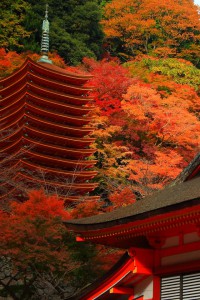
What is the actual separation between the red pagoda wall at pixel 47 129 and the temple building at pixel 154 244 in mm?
16123

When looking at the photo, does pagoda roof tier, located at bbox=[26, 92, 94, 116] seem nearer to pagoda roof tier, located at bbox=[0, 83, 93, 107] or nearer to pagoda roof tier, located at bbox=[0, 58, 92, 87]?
pagoda roof tier, located at bbox=[0, 83, 93, 107]

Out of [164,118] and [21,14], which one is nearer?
[164,118]

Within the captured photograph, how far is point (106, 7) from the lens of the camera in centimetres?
4816

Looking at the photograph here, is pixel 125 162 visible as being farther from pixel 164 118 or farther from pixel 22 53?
pixel 22 53

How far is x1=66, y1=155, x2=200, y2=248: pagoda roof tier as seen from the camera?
22.3 feet

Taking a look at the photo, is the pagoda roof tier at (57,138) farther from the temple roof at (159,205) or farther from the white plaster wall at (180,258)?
the white plaster wall at (180,258)

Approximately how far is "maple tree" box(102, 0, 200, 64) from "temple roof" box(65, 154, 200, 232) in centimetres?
3654

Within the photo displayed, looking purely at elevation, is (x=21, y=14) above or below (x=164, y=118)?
above

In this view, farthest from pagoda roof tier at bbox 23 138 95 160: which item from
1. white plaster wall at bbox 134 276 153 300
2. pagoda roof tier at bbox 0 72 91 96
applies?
white plaster wall at bbox 134 276 153 300

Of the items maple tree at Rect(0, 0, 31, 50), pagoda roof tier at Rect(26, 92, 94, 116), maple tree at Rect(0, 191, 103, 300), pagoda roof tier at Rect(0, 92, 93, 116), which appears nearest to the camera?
maple tree at Rect(0, 191, 103, 300)

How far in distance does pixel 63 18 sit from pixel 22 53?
6457 millimetres

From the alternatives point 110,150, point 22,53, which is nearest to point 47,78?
point 110,150

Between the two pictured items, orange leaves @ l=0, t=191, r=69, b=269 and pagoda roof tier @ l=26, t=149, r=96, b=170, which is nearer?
orange leaves @ l=0, t=191, r=69, b=269

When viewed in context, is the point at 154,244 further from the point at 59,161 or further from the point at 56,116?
the point at 56,116
